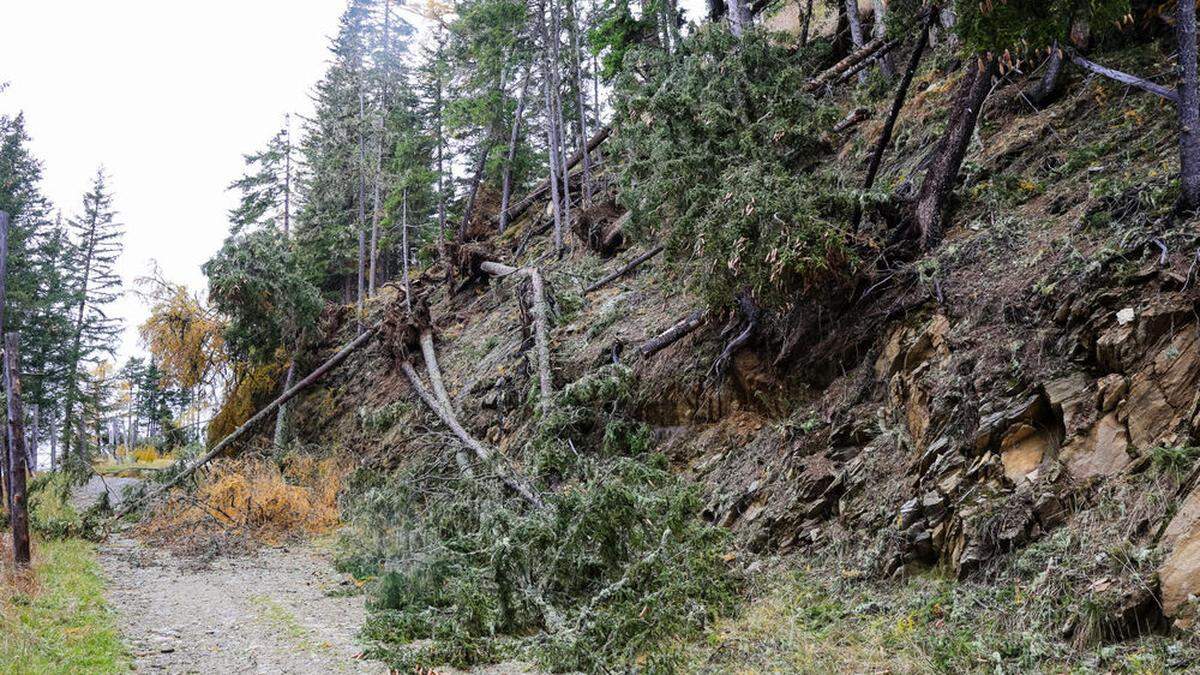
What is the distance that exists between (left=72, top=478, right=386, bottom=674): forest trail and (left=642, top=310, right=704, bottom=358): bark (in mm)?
4926

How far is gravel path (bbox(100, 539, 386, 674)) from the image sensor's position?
5.56m

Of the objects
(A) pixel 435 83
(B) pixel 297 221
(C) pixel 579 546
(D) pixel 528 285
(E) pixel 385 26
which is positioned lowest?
(C) pixel 579 546

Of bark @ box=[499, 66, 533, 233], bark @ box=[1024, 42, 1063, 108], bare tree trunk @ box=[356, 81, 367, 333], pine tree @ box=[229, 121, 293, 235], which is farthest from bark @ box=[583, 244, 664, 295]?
pine tree @ box=[229, 121, 293, 235]

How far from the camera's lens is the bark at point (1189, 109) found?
16.0 feet

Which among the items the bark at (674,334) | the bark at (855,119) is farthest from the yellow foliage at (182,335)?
the bark at (855,119)

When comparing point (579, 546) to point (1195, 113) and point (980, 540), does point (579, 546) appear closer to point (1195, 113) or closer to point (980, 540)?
point (980, 540)

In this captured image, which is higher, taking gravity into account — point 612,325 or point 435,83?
point 435,83

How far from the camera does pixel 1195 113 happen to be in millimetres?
4996

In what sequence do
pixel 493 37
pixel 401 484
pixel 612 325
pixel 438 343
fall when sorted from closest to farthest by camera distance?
pixel 401 484 → pixel 612 325 → pixel 438 343 → pixel 493 37

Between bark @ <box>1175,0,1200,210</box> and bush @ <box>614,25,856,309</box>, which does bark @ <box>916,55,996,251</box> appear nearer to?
bush @ <box>614,25,856,309</box>

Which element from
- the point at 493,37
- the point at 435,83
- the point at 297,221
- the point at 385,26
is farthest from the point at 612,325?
the point at 385,26

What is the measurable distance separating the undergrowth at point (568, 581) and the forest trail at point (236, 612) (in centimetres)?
46

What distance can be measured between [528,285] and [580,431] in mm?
4478

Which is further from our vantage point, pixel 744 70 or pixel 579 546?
pixel 744 70
